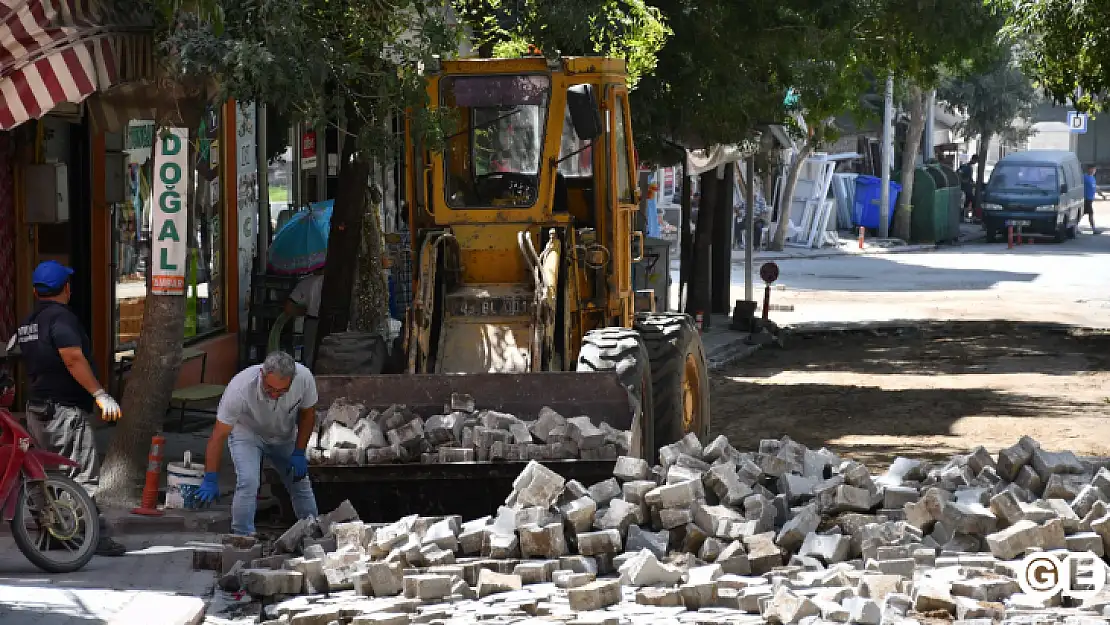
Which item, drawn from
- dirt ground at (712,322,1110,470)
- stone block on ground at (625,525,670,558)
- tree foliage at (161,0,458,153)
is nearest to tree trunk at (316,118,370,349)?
tree foliage at (161,0,458,153)

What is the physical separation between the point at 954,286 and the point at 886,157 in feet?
46.5

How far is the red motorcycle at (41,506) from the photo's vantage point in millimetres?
9484

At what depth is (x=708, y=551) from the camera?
32.1 ft

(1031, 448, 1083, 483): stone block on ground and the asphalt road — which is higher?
(1031, 448, 1083, 483): stone block on ground

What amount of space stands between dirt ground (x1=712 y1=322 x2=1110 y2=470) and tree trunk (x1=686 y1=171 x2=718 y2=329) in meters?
1.52

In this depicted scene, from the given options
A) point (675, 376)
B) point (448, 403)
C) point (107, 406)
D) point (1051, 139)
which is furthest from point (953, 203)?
point (1051, 139)

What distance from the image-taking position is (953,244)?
159ft

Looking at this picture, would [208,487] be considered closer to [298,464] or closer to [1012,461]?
[298,464]

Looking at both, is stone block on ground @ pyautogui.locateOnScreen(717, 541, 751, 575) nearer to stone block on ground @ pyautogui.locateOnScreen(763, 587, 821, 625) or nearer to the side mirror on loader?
stone block on ground @ pyautogui.locateOnScreen(763, 587, 821, 625)

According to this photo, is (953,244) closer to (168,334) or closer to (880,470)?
(880,470)

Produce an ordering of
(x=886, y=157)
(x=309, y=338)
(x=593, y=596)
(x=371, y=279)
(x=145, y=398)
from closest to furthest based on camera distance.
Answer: (x=593, y=596), (x=145, y=398), (x=371, y=279), (x=309, y=338), (x=886, y=157)

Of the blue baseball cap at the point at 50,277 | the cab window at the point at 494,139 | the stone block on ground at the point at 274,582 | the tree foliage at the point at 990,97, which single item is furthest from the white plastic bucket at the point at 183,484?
the tree foliage at the point at 990,97

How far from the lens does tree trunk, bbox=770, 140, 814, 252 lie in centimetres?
4406

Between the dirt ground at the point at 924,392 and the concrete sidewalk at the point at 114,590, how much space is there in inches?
244
